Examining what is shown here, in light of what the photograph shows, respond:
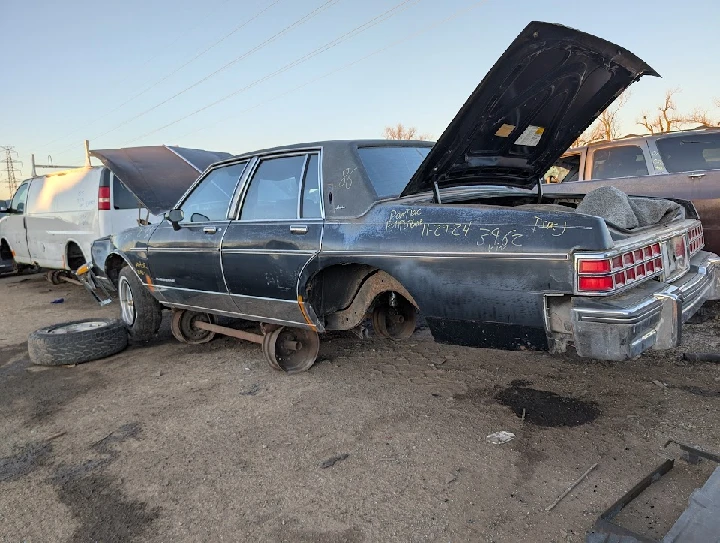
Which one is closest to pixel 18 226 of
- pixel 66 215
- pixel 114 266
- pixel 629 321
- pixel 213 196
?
pixel 66 215

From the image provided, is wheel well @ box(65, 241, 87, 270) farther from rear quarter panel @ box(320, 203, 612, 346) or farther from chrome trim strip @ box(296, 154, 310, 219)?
rear quarter panel @ box(320, 203, 612, 346)

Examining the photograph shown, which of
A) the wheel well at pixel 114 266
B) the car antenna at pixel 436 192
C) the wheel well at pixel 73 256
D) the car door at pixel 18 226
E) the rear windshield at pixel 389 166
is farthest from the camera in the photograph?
the car door at pixel 18 226

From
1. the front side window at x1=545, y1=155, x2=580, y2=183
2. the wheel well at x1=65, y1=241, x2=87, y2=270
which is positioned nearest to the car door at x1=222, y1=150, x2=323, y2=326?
the front side window at x1=545, y1=155, x2=580, y2=183

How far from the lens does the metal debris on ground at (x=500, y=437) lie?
294cm

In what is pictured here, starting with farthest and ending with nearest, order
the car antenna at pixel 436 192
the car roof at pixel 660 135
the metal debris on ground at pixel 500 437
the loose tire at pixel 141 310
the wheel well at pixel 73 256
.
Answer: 1. the wheel well at pixel 73 256
2. the car roof at pixel 660 135
3. the loose tire at pixel 141 310
4. the car antenna at pixel 436 192
5. the metal debris on ground at pixel 500 437

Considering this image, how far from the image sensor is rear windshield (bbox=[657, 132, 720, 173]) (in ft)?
18.2

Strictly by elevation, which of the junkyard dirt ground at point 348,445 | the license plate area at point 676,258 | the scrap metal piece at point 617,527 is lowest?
the junkyard dirt ground at point 348,445

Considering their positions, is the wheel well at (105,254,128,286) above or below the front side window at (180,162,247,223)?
below

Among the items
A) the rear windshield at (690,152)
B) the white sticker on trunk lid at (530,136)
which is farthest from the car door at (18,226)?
the rear windshield at (690,152)

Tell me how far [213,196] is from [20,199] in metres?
7.52

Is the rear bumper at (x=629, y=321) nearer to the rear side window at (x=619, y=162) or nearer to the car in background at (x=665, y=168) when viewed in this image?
the car in background at (x=665, y=168)

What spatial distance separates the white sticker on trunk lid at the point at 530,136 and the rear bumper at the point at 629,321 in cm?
138

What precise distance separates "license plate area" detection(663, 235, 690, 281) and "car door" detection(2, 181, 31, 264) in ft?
33.4

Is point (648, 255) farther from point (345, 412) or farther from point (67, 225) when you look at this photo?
point (67, 225)
